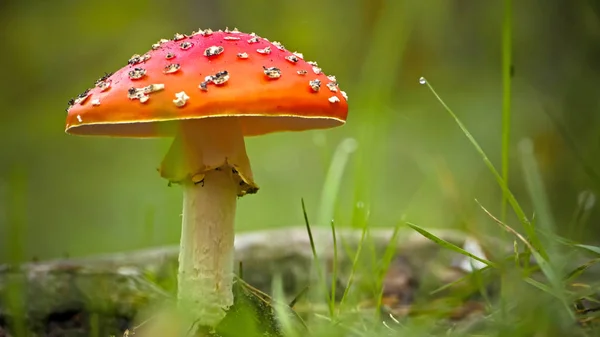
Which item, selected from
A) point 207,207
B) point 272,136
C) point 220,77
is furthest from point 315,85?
point 272,136

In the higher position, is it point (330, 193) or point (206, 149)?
point (206, 149)

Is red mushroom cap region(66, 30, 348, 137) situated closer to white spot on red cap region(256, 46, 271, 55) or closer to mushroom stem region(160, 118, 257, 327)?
white spot on red cap region(256, 46, 271, 55)

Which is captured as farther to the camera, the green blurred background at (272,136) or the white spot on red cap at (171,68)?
the green blurred background at (272,136)

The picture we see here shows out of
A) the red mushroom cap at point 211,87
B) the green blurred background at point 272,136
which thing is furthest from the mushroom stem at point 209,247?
the green blurred background at point 272,136

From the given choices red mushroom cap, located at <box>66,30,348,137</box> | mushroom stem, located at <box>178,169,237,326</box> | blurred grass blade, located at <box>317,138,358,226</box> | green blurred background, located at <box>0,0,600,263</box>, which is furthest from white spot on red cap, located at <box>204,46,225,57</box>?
green blurred background, located at <box>0,0,600,263</box>

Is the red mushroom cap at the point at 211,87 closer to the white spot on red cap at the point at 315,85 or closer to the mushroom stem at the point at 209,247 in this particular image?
the white spot on red cap at the point at 315,85

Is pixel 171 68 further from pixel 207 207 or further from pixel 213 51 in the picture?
pixel 207 207
